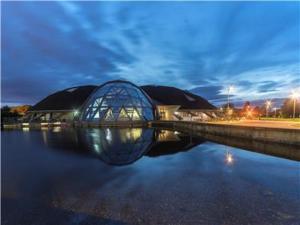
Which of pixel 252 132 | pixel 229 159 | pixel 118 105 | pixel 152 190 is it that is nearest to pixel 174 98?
pixel 118 105

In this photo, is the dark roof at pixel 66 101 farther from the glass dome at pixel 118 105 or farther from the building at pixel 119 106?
the glass dome at pixel 118 105

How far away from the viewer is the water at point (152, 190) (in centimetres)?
459

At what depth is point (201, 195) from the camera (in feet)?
18.9

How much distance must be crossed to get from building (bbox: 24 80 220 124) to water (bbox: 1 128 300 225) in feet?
90.7

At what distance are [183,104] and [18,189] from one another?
47556 mm

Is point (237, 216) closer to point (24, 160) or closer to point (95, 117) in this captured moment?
point (24, 160)

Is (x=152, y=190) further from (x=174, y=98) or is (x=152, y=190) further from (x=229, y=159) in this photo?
(x=174, y=98)

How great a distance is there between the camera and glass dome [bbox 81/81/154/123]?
126ft

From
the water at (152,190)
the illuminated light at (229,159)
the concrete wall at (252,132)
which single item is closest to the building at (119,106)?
the concrete wall at (252,132)

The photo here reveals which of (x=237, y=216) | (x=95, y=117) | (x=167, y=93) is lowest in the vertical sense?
(x=237, y=216)

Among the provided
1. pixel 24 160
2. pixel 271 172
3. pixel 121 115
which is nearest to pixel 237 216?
pixel 271 172

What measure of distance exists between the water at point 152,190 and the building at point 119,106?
27658 millimetres

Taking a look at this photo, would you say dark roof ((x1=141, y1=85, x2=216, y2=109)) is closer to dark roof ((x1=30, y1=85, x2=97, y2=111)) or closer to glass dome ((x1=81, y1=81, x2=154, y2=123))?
glass dome ((x1=81, y1=81, x2=154, y2=123))

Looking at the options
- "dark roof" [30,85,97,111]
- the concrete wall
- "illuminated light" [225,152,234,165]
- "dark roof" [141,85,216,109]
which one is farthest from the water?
"dark roof" [30,85,97,111]
